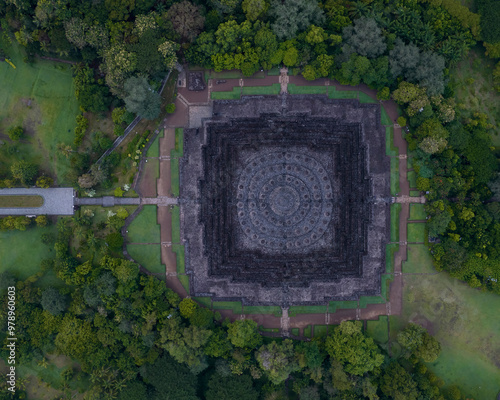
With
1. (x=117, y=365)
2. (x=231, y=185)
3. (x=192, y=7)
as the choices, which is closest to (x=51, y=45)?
(x=192, y=7)

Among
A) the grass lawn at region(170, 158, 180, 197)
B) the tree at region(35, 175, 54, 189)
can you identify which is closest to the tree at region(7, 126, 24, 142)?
the tree at region(35, 175, 54, 189)

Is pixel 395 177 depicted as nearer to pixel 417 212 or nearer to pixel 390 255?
pixel 417 212

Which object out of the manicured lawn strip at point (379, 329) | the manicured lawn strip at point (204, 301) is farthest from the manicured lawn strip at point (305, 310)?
the manicured lawn strip at point (204, 301)

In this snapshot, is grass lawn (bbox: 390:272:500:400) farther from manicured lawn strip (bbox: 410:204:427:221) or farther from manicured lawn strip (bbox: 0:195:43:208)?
manicured lawn strip (bbox: 0:195:43:208)

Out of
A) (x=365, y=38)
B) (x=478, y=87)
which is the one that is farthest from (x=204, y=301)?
(x=478, y=87)

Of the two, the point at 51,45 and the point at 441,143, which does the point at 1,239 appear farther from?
the point at 441,143

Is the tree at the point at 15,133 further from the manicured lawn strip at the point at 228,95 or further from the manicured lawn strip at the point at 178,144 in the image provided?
the manicured lawn strip at the point at 228,95
